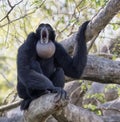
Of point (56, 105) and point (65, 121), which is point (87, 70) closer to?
point (65, 121)

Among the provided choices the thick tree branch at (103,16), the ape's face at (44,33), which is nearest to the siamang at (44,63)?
the ape's face at (44,33)

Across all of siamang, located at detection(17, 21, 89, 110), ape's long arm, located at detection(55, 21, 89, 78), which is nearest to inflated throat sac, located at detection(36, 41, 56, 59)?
siamang, located at detection(17, 21, 89, 110)

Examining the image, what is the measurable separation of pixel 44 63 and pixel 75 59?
1.60 feet

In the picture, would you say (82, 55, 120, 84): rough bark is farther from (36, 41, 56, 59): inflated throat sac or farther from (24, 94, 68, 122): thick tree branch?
(24, 94, 68, 122): thick tree branch

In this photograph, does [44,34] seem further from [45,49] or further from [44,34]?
[45,49]

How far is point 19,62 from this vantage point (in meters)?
5.80

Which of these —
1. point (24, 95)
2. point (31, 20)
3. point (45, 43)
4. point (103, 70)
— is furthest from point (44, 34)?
point (31, 20)

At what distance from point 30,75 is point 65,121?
825 millimetres

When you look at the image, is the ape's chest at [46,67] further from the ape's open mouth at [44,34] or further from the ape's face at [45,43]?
the ape's open mouth at [44,34]

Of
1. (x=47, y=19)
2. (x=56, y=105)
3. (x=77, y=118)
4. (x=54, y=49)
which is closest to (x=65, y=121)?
(x=77, y=118)

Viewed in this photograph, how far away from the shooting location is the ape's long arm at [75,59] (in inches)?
234

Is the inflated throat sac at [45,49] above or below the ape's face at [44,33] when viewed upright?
below

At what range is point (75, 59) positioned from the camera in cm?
621

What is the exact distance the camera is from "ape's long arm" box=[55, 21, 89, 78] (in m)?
5.95
